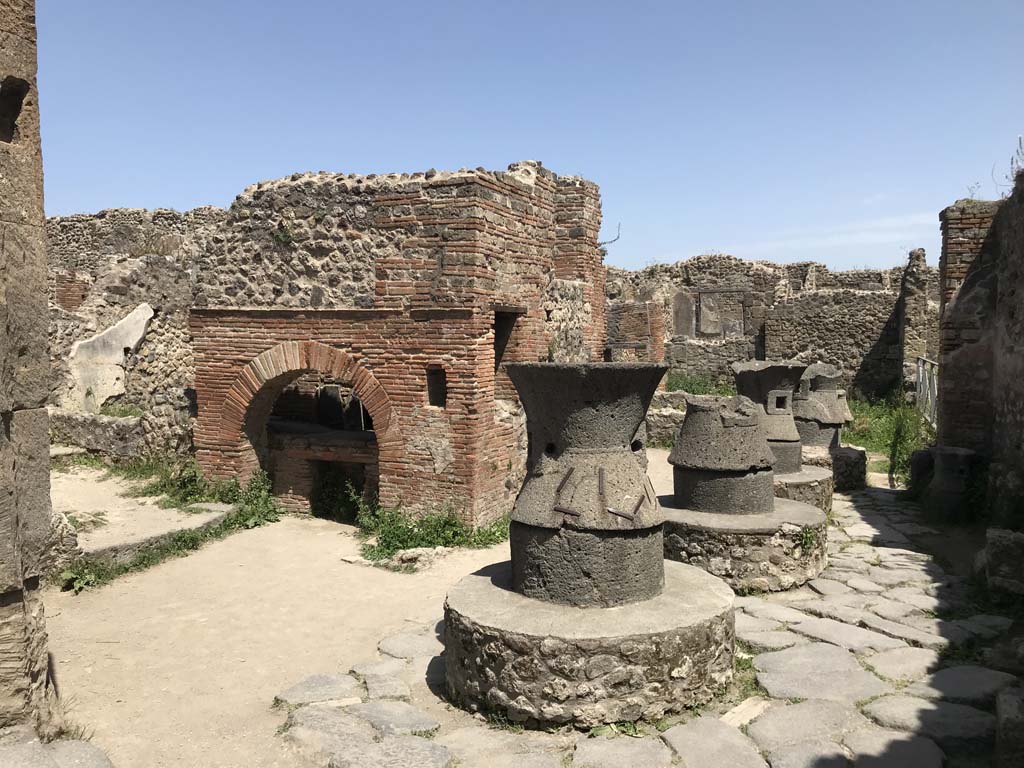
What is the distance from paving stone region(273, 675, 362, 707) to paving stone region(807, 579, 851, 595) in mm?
4014

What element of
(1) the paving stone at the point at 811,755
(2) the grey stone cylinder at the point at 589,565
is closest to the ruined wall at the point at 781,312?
(2) the grey stone cylinder at the point at 589,565

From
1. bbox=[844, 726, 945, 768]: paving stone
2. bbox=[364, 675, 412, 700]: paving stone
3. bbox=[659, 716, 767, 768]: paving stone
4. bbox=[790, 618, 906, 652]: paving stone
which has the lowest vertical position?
bbox=[364, 675, 412, 700]: paving stone

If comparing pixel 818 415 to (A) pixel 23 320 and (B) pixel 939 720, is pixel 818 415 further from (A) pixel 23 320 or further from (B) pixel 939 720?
(A) pixel 23 320

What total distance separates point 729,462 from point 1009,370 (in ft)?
13.7

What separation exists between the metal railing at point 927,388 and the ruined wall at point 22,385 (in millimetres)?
13755

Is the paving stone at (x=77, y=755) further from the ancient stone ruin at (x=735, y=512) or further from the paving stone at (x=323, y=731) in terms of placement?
the ancient stone ruin at (x=735, y=512)

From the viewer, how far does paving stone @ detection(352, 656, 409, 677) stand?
17.3 ft

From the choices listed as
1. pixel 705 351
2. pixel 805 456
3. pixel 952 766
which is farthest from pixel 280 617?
pixel 705 351

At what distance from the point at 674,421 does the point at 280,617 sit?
995 centimetres

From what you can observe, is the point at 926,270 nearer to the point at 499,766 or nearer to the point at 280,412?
the point at 280,412

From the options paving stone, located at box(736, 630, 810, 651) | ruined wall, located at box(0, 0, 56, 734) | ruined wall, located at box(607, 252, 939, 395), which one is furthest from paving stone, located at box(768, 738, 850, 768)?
ruined wall, located at box(607, 252, 939, 395)

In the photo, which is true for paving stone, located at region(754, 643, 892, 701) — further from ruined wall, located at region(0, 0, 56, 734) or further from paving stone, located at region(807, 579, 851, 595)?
ruined wall, located at region(0, 0, 56, 734)

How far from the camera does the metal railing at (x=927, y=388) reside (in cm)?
1403

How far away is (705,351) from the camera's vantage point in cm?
2148
